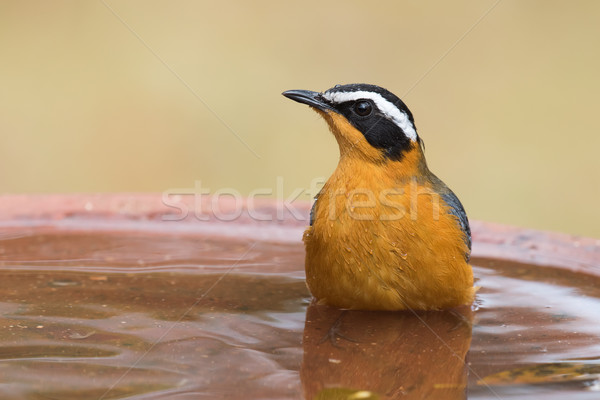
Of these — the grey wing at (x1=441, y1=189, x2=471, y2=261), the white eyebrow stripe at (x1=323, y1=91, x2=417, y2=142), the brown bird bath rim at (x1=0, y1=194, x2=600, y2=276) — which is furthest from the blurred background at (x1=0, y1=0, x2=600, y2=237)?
the white eyebrow stripe at (x1=323, y1=91, x2=417, y2=142)

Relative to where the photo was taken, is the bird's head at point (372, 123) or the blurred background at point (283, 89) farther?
the blurred background at point (283, 89)

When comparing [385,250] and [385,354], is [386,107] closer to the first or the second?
[385,250]

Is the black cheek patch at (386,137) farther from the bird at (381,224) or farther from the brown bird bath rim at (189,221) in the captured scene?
the brown bird bath rim at (189,221)

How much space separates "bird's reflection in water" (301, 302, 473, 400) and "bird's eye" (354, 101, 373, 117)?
4.08ft

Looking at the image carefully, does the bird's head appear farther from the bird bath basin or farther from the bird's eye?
the bird bath basin

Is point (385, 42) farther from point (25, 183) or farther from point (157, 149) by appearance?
point (25, 183)

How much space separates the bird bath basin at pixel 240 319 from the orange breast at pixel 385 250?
12cm

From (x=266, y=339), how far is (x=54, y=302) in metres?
1.23

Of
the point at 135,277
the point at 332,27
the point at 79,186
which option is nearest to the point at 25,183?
the point at 79,186

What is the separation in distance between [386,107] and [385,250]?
3.09 feet

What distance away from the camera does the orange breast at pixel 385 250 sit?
4316 mm

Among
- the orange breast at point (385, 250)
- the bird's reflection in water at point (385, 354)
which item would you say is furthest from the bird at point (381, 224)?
the bird's reflection in water at point (385, 354)

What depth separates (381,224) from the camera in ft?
14.3

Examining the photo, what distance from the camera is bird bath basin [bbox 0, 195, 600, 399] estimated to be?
302 cm
